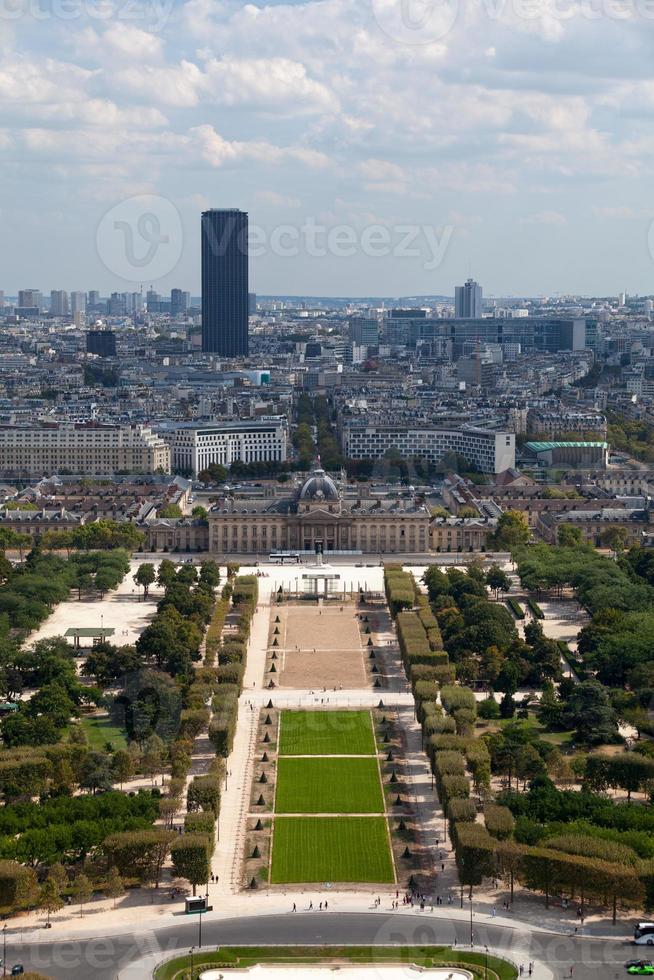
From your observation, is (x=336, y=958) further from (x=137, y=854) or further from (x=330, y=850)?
(x=330, y=850)

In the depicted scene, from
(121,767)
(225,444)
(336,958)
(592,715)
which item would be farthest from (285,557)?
(336,958)

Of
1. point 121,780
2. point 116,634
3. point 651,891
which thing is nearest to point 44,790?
point 121,780

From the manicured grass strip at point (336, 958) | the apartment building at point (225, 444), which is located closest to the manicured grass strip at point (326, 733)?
the manicured grass strip at point (336, 958)

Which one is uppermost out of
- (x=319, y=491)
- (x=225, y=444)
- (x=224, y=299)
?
(x=224, y=299)

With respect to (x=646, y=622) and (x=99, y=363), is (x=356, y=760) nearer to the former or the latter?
(x=646, y=622)

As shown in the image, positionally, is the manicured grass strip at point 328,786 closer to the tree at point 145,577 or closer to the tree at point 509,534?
the tree at point 145,577
